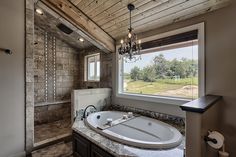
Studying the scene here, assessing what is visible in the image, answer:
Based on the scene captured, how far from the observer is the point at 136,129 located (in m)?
2.92

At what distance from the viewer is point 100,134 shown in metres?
2.17

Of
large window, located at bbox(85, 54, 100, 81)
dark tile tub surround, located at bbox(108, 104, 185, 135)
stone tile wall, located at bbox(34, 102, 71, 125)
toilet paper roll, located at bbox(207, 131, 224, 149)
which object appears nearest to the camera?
toilet paper roll, located at bbox(207, 131, 224, 149)

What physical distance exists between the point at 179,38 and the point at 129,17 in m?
1.07

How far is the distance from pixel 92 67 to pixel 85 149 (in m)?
3.16

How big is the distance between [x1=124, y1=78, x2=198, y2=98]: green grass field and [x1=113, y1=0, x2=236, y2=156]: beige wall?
30cm

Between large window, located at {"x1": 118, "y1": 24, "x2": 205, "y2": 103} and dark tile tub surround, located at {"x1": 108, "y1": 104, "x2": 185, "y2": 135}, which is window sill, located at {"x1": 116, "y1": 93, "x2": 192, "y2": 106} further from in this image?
dark tile tub surround, located at {"x1": 108, "y1": 104, "x2": 185, "y2": 135}

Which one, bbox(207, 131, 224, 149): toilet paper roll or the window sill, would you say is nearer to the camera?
bbox(207, 131, 224, 149): toilet paper roll

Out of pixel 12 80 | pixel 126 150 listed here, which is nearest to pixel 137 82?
pixel 126 150

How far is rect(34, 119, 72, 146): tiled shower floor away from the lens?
123 inches

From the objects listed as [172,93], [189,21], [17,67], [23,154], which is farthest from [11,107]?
[189,21]

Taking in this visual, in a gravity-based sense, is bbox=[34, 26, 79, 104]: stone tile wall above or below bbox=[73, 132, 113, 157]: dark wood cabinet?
above

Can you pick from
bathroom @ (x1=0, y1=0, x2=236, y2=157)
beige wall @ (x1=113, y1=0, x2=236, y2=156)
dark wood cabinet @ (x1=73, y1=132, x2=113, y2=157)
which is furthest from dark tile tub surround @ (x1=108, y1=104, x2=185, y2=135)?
dark wood cabinet @ (x1=73, y1=132, x2=113, y2=157)

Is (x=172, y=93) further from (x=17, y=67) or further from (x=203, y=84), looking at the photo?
(x=17, y=67)

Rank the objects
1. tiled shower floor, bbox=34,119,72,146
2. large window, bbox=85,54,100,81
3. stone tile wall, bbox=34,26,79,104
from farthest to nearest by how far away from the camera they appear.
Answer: large window, bbox=85,54,100,81 → stone tile wall, bbox=34,26,79,104 → tiled shower floor, bbox=34,119,72,146
